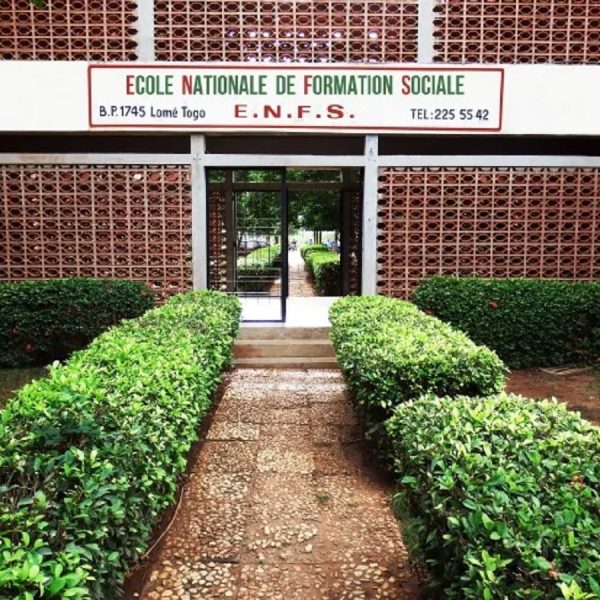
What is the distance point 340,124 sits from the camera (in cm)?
794

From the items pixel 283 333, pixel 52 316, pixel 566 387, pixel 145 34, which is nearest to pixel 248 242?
pixel 283 333

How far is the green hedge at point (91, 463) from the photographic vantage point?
176 cm

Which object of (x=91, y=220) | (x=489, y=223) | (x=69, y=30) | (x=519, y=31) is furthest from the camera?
(x=489, y=223)

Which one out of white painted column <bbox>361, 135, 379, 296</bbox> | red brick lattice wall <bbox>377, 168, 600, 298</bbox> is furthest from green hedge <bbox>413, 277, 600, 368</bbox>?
white painted column <bbox>361, 135, 379, 296</bbox>

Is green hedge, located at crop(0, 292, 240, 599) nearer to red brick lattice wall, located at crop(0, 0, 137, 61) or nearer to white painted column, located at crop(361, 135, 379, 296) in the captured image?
white painted column, located at crop(361, 135, 379, 296)

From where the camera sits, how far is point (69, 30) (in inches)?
307

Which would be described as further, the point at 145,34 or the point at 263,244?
the point at 263,244

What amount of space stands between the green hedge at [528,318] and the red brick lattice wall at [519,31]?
309 centimetres

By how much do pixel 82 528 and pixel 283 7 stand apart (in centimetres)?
760

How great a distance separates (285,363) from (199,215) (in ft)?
7.71

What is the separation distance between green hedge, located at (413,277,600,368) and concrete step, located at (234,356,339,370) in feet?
4.90

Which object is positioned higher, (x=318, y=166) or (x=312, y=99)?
(x=312, y=99)

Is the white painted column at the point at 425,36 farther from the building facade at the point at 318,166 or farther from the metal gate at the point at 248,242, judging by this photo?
the metal gate at the point at 248,242

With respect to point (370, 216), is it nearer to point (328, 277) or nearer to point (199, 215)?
point (199, 215)
